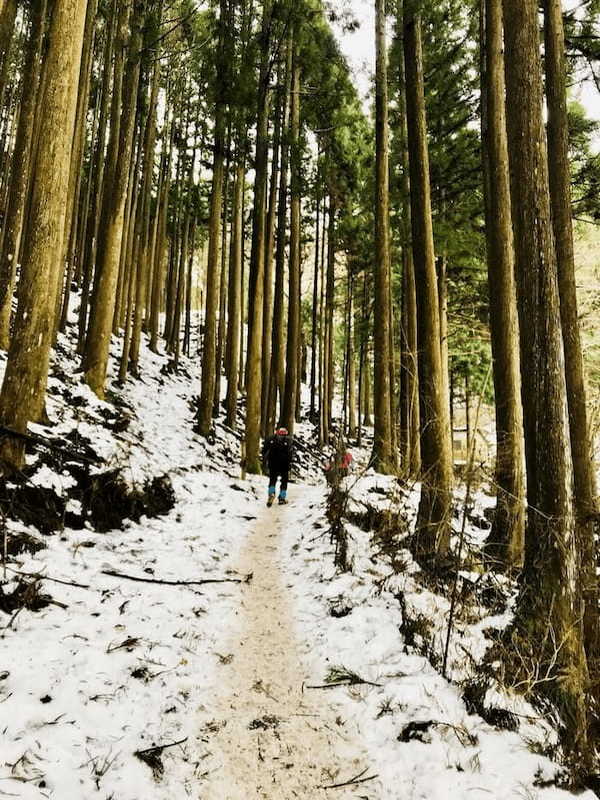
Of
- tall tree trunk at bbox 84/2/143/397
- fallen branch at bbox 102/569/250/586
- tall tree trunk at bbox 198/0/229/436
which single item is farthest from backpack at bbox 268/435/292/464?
fallen branch at bbox 102/569/250/586

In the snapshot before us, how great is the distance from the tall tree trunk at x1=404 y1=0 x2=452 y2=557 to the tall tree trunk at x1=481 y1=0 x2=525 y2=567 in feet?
2.55

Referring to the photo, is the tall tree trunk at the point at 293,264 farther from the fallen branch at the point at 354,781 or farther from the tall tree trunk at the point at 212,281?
the fallen branch at the point at 354,781

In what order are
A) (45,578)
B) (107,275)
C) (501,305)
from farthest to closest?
(107,275) → (501,305) → (45,578)

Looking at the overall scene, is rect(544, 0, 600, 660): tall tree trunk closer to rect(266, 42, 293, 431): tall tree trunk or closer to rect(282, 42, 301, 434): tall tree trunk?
rect(282, 42, 301, 434): tall tree trunk

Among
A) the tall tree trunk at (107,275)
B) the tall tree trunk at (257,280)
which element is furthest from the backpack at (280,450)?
the tall tree trunk at (107,275)

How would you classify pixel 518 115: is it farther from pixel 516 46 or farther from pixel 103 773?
pixel 103 773

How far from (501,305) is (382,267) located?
4225 mm

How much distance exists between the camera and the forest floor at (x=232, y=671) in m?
2.43

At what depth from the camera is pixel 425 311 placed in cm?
663

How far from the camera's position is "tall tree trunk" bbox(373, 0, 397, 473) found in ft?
34.1

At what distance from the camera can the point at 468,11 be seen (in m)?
9.76

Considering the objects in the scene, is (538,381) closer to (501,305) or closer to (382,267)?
(501,305)

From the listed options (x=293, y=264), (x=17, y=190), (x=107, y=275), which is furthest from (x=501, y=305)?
(x=293, y=264)

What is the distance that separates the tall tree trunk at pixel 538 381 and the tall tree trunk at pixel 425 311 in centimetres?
206
